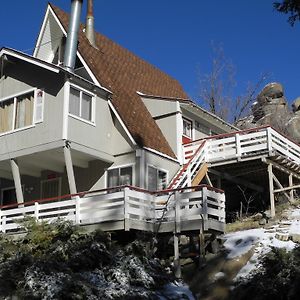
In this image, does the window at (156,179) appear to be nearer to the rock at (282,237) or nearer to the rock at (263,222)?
the rock at (263,222)

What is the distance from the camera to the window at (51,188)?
22.8 m

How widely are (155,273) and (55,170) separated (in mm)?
9109

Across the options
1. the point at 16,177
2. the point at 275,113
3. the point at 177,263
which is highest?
the point at 275,113

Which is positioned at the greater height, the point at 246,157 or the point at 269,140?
the point at 269,140

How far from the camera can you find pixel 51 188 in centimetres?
2314

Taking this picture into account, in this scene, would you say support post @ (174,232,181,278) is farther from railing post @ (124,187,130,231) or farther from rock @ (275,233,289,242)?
rock @ (275,233,289,242)

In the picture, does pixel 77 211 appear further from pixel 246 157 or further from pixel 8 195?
pixel 8 195

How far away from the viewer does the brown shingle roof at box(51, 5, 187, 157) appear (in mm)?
21781

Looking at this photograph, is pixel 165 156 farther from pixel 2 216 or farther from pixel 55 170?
pixel 2 216

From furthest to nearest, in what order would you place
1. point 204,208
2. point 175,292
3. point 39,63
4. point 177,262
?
point 39,63 → point 204,208 → point 177,262 → point 175,292

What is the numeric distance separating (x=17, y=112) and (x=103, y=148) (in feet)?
12.3

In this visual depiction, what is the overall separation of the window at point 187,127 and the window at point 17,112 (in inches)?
279

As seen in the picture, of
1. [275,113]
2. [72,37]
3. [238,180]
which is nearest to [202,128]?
[238,180]

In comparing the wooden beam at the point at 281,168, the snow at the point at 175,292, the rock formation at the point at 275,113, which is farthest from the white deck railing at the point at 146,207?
the rock formation at the point at 275,113
